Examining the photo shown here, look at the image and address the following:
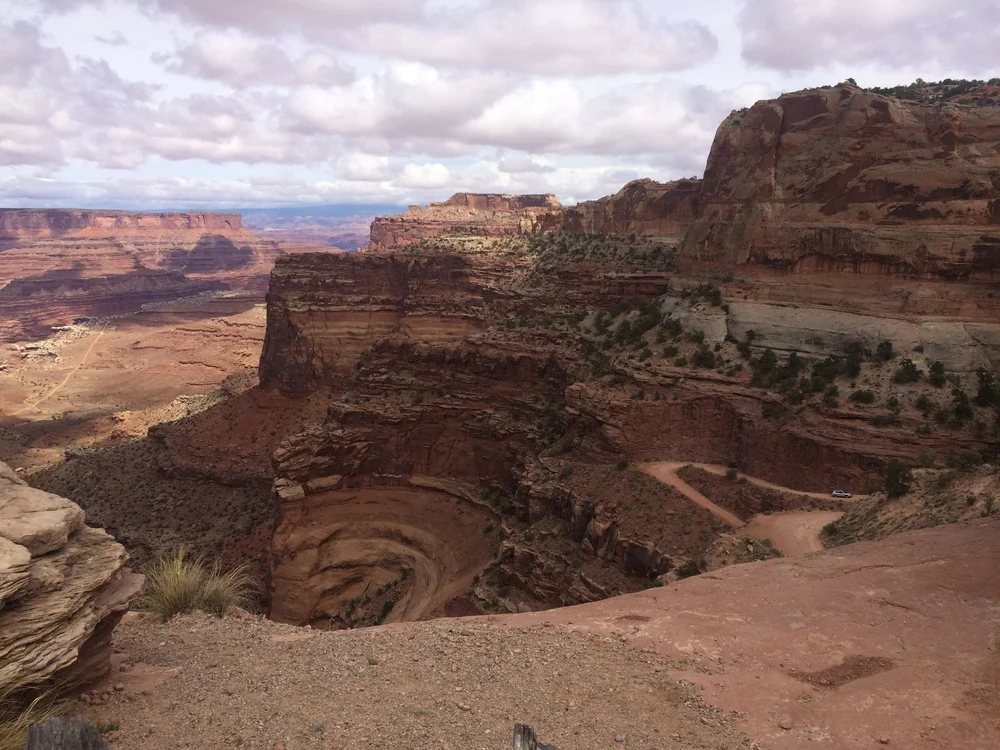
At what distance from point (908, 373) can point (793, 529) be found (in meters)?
8.73

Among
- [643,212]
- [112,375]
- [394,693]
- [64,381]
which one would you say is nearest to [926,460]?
[394,693]

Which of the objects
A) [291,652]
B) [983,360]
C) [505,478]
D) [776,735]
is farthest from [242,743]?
[983,360]

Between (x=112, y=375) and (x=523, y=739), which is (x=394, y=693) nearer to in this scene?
(x=523, y=739)

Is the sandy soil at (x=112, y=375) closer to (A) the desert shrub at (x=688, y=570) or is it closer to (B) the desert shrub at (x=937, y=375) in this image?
(A) the desert shrub at (x=688, y=570)

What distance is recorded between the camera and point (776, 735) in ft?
32.0

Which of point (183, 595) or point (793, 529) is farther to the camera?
point (793, 529)

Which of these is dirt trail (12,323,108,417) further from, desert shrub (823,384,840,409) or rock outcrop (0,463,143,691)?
desert shrub (823,384,840,409)

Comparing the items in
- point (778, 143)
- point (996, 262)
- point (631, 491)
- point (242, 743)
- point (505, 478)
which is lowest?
point (505, 478)

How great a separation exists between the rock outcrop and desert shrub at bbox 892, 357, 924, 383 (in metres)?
26.3

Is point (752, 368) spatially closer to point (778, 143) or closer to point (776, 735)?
point (778, 143)

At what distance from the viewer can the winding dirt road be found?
2088cm

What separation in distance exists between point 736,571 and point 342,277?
38.9 metres

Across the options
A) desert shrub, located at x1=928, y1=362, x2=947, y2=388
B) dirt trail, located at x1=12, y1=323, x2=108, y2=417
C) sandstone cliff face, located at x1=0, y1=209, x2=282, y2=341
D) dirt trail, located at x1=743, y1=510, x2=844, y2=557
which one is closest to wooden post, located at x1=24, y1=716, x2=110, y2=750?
dirt trail, located at x1=743, y1=510, x2=844, y2=557

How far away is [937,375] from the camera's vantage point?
25.2 m
